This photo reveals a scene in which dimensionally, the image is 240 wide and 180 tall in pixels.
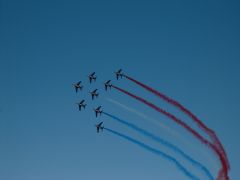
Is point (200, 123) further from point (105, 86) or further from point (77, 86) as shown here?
point (77, 86)

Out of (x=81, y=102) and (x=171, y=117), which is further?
(x=81, y=102)

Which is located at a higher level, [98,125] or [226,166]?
[98,125]

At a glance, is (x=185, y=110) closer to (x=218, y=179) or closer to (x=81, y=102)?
(x=218, y=179)

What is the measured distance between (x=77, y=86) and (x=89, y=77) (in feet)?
12.7

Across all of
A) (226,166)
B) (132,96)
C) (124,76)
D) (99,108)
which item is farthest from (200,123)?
(99,108)

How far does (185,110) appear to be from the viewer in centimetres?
9038

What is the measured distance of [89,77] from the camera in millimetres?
110375

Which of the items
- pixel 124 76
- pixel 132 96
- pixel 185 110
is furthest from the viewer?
pixel 124 76

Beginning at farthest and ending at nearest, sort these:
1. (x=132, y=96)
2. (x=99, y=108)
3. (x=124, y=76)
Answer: (x=99, y=108) → (x=124, y=76) → (x=132, y=96)

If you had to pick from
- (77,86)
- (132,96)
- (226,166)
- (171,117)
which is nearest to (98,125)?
(77,86)

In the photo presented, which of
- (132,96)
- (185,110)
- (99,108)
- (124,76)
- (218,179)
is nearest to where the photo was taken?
(218,179)

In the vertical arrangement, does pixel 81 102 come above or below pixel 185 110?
above

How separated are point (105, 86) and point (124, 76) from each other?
6.11m

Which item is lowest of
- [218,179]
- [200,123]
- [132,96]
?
[218,179]
